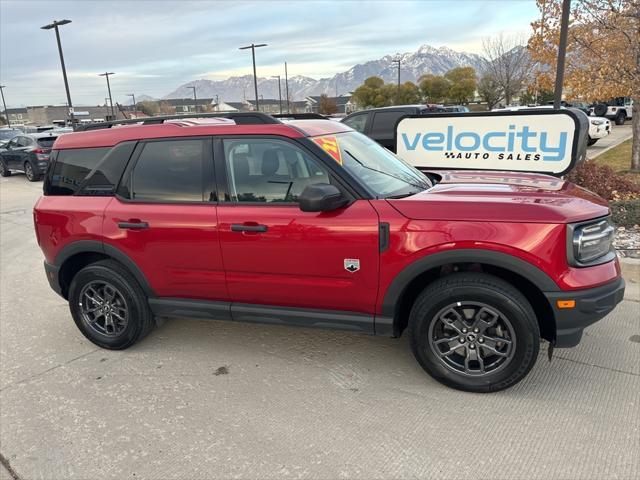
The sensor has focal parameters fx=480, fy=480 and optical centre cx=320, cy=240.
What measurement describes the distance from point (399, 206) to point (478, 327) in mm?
890

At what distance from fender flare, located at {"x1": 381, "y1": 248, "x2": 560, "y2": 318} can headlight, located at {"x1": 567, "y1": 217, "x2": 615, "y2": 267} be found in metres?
0.20

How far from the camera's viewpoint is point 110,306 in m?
3.91

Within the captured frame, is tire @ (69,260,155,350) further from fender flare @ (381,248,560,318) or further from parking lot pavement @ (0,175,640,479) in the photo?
fender flare @ (381,248,560,318)

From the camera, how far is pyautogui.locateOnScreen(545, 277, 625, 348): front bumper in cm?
272

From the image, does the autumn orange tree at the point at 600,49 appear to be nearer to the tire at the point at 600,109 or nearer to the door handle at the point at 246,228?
the door handle at the point at 246,228

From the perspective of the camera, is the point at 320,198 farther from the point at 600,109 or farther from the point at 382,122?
the point at 600,109

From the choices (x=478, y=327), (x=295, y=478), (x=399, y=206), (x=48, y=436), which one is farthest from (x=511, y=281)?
(x=48, y=436)

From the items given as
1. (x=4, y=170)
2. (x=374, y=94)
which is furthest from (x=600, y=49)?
(x=374, y=94)

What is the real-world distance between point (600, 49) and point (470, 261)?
8558 millimetres

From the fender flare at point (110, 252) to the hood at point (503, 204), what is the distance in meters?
2.02

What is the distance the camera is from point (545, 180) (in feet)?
11.8

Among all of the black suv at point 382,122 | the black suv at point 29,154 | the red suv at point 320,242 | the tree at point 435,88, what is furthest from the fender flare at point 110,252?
the tree at point 435,88

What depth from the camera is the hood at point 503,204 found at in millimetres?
2753

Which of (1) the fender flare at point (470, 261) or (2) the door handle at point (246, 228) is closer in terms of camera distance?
(1) the fender flare at point (470, 261)
